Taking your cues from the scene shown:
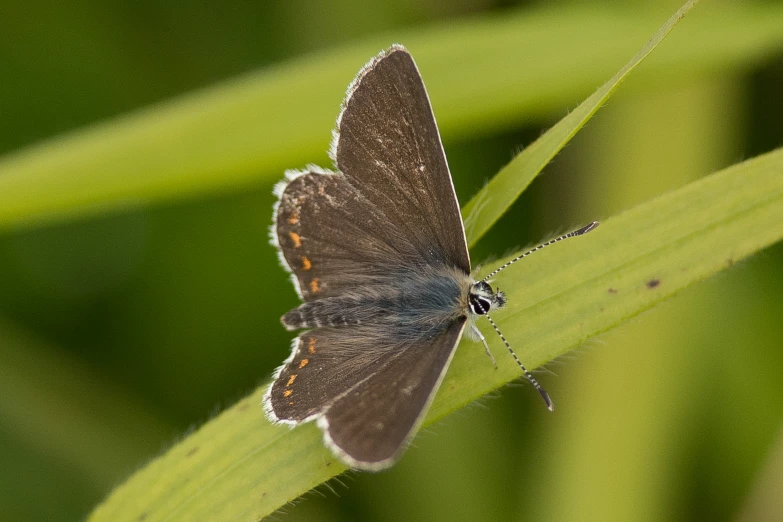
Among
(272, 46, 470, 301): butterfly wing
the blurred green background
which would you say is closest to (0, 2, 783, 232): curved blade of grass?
the blurred green background

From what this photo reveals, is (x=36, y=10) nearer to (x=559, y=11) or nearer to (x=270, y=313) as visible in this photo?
(x=270, y=313)

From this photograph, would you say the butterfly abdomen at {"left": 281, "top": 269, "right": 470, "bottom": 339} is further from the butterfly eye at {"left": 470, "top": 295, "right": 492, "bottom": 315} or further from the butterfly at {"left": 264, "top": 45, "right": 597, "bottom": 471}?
the butterfly eye at {"left": 470, "top": 295, "right": 492, "bottom": 315}

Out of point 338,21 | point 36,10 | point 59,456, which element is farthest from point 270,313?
point 36,10

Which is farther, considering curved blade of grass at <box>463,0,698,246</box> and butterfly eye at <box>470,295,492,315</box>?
butterfly eye at <box>470,295,492,315</box>

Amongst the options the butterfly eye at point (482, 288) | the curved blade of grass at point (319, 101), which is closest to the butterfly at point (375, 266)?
the butterfly eye at point (482, 288)

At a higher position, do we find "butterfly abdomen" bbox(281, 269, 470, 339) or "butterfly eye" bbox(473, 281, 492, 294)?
"butterfly abdomen" bbox(281, 269, 470, 339)

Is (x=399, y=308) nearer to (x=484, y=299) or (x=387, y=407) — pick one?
(x=484, y=299)

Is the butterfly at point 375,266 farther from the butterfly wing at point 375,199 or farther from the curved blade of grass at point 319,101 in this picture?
the curved blade of grass at point 319,101

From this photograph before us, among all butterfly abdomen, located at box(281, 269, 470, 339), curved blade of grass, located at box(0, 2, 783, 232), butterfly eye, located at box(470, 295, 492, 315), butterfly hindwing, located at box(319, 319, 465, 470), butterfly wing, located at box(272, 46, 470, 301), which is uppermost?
curved blade of grass, located at box(0, 2, 783, 232)
